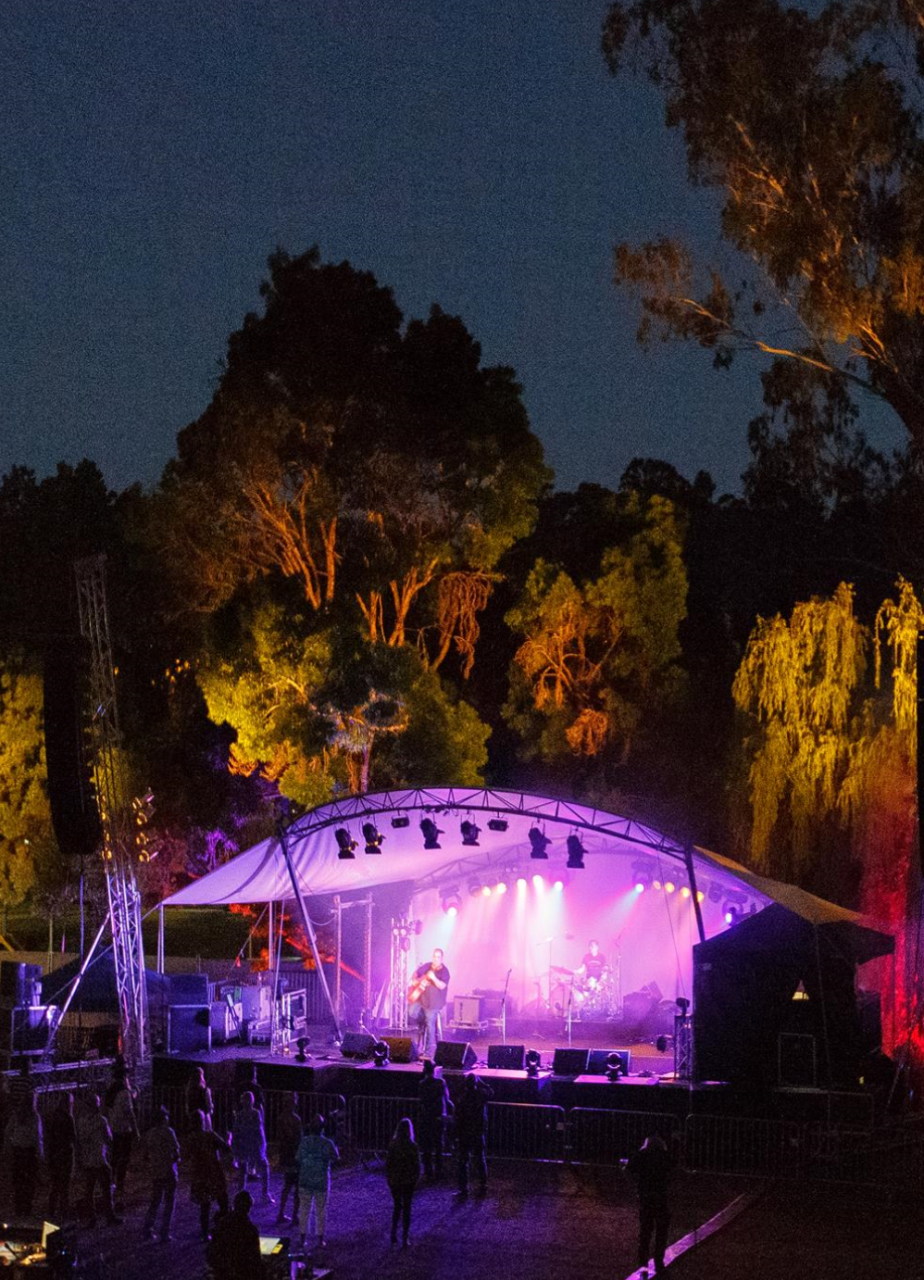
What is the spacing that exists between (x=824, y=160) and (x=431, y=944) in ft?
43.8

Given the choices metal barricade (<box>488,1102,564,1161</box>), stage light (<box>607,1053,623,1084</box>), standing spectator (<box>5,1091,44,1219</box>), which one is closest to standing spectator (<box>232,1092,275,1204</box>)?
standing spectator (<box>5,1091,44,1219</box>)

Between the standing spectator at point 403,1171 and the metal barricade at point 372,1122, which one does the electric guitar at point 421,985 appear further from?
the standing spectator at point 403,1171

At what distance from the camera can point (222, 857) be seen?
33125mm

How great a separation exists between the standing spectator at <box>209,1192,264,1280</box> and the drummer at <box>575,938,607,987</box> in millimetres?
14448

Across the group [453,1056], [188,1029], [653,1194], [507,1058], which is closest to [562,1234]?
[653,1194]

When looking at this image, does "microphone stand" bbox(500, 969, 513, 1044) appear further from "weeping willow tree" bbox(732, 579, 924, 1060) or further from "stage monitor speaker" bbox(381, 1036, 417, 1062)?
"weeping willow tree" bbox(732, 579, 924, 1060)

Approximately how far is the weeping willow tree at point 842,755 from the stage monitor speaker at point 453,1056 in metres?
6.10

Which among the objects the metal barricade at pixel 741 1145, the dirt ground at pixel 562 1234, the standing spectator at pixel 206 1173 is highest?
the standing spectator at pixel 206 1173

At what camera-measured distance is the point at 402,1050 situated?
18.3m

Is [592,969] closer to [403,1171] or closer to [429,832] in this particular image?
[429,832]

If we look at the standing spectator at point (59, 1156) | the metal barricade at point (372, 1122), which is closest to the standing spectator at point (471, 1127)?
the metal barricade at point (372, 1122)

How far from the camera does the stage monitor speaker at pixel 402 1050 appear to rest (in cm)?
1828

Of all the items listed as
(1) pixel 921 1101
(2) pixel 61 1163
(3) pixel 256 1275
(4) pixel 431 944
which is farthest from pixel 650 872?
(3) pixel 256 1275

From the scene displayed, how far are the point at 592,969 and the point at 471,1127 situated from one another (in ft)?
30.3
